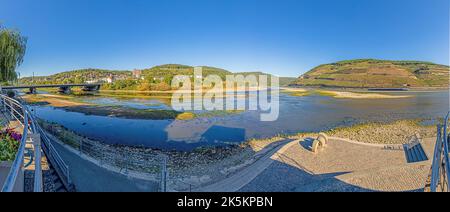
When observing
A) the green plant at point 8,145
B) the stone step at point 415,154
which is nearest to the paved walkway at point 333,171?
the stone step at point 415,154

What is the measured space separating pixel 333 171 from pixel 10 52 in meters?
21.5

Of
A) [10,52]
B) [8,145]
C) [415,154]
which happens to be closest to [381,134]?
[415,154]

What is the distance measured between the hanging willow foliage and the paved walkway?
1749 cm

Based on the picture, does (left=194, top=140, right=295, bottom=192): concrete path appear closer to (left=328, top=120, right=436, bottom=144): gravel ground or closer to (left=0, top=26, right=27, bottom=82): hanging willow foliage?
(left=328, top=120, right=436, bottom=144): gravel ground

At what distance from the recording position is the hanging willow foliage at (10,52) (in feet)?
51.7

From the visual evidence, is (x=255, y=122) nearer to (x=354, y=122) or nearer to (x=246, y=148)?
(x=246, y=148)

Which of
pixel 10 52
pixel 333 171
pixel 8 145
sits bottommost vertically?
pixel 333 171

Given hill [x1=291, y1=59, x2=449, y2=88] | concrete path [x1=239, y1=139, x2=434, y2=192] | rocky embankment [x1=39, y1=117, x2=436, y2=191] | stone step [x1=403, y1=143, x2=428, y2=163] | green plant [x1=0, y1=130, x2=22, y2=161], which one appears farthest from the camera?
hill [x1=291, y1=59, x2=449, y2=88]

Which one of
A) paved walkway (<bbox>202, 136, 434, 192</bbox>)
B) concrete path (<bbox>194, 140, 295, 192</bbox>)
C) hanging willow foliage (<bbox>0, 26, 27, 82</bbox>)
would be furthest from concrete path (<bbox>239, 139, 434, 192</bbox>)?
hanging willow foliage (<bbox>0, 26, 27, 82</bbox>)

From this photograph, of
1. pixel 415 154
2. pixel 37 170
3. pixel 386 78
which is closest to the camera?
pixel 37 170

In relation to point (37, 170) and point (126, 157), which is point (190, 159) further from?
point (37, 170)

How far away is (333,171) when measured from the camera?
383 inches

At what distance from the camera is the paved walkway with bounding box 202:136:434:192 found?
712 centimetres

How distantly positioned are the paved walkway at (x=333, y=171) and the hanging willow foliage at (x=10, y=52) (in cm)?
1749
